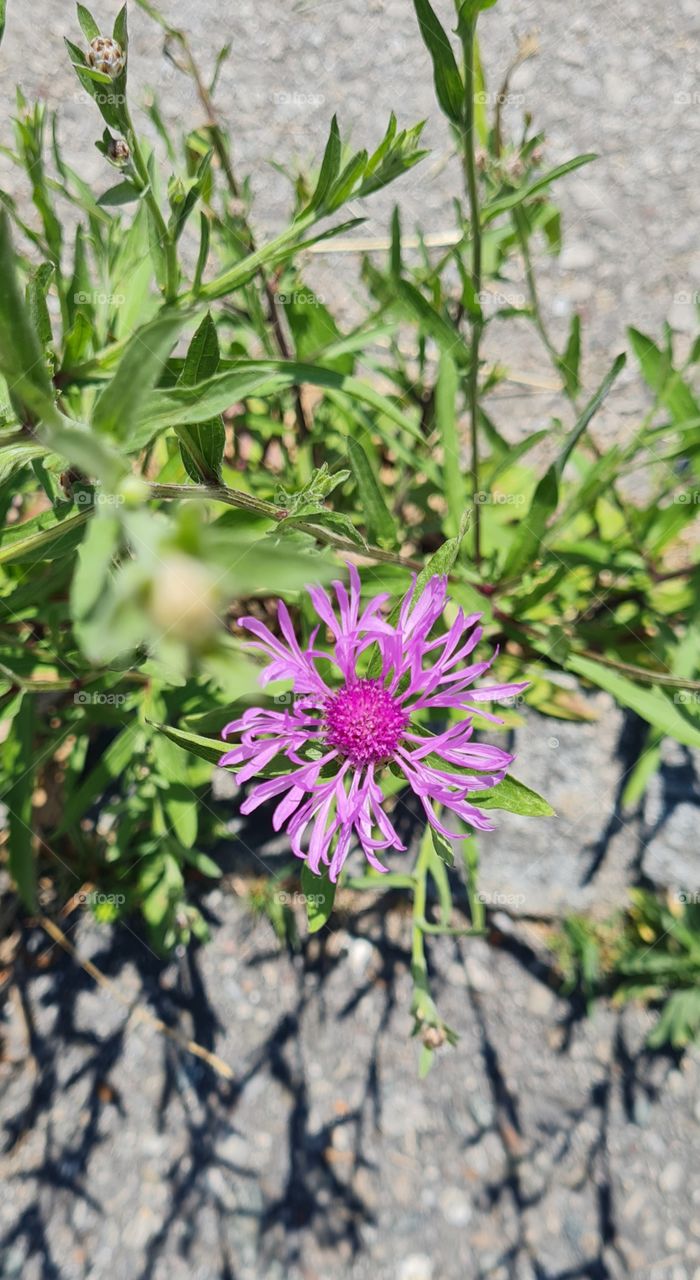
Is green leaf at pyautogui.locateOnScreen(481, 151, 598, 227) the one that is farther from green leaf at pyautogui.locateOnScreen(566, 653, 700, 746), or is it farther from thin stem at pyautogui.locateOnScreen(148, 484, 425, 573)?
green leaf at pyautogui.locateOnScreen(566, 653, 700, 746)

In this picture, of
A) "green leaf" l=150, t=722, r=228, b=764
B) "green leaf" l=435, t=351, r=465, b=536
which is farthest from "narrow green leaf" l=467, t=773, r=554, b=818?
"green leaf" l=435, t=351, r=465, b=536

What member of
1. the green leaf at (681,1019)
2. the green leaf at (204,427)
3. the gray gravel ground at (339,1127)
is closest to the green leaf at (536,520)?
the green leaf at (204,427)

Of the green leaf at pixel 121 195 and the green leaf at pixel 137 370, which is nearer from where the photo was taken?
the green leaf at pixel 137 370

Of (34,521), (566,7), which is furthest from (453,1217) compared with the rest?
(566,7)

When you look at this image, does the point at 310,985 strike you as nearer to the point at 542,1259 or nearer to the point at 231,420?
the point at 542,1259

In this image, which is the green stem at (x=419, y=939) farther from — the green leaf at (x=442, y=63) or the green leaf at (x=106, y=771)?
the green leaf at (x=442, y=63)
